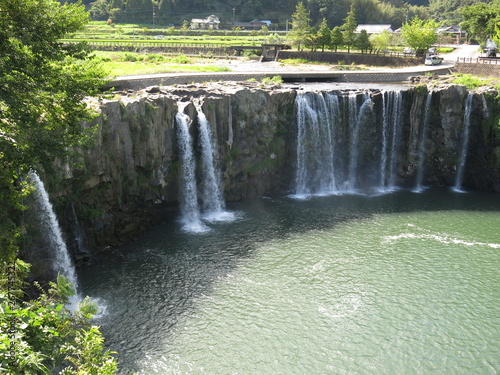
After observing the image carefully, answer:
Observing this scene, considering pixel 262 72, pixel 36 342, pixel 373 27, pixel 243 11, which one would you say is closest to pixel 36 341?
pixel 36 342

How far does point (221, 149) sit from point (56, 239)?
19.2m

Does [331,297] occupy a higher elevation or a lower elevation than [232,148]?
lower

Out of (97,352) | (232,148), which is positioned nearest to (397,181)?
(232,148)

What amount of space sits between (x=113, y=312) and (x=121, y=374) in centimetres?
564

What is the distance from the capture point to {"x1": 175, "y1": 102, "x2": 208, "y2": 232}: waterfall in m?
44.5

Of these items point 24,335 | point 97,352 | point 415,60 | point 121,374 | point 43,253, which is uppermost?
point 415,60

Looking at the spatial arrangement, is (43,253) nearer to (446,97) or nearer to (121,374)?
(121,374)

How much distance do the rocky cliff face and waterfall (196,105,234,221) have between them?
783 mm

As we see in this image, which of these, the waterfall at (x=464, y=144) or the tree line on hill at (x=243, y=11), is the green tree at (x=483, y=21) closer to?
the waterfall at (x=464, y=144)

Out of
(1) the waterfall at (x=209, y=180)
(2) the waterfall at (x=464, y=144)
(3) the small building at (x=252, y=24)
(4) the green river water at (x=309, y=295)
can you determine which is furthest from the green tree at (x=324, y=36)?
(3) the small building at (x=252, y=24)

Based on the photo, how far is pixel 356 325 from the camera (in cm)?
2959

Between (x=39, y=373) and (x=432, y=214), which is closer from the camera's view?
(x=39, y=373)

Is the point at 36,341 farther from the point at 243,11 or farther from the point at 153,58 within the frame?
the point at 243,11

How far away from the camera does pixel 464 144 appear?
55.2m
